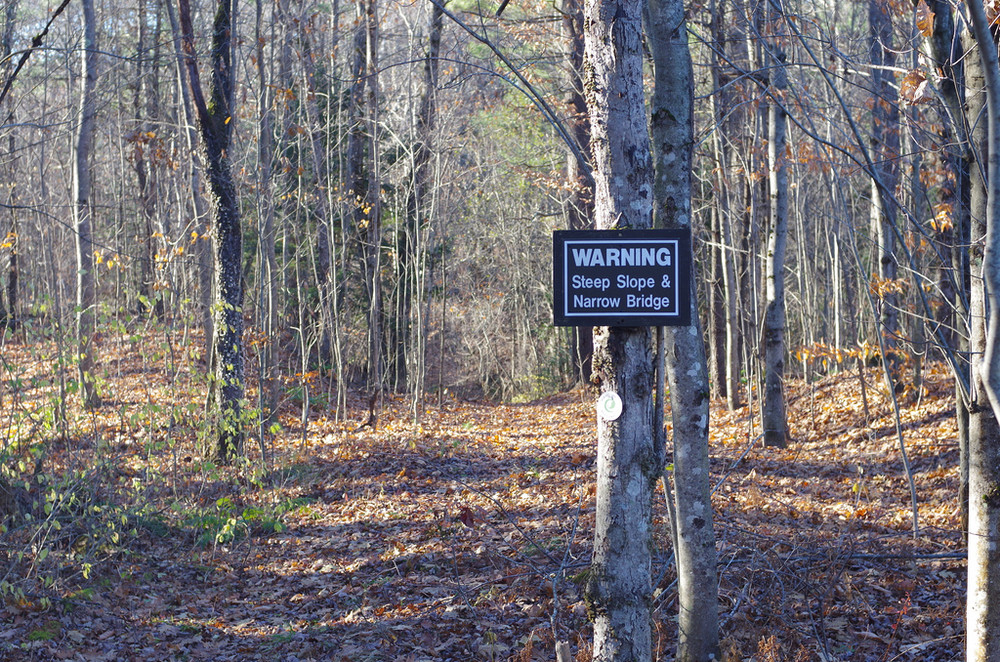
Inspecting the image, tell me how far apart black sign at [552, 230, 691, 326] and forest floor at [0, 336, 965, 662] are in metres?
1.71

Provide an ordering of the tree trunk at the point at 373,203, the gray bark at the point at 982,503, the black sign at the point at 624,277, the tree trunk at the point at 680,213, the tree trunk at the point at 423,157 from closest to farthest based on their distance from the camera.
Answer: the black sign at the point at 624,277 < the gray bark at the point at 982,503 < the tree trunk at the point at 680,213 < the tree trunk at the point at 373,203 < the tree trunk at the point at 423,157

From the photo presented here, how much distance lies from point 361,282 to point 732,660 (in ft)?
56.9

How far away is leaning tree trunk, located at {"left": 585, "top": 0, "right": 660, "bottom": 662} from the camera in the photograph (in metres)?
3.33

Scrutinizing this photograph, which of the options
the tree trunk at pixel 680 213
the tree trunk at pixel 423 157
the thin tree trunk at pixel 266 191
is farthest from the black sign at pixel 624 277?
the tree trunk at pixel 423 157

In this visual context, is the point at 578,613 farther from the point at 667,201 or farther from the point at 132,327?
the point at 132,327

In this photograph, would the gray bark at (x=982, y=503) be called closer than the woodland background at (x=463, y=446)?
Yes

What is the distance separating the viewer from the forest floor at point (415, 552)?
216 inches

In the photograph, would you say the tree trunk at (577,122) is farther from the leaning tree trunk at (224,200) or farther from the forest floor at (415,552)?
the leaning tree trunk at (224,200)

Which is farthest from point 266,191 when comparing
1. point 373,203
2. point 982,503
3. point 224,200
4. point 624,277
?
point 982,503

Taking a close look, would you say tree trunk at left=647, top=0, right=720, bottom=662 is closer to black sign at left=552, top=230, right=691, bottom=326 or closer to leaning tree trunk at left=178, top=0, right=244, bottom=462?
black sign at left=552, top=230, right=691, bottom=326

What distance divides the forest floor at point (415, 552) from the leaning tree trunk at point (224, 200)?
48.1 inches

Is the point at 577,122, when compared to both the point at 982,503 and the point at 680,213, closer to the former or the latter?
the point at 680,213

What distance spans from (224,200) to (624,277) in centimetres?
904

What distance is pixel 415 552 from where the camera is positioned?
24.3ft
